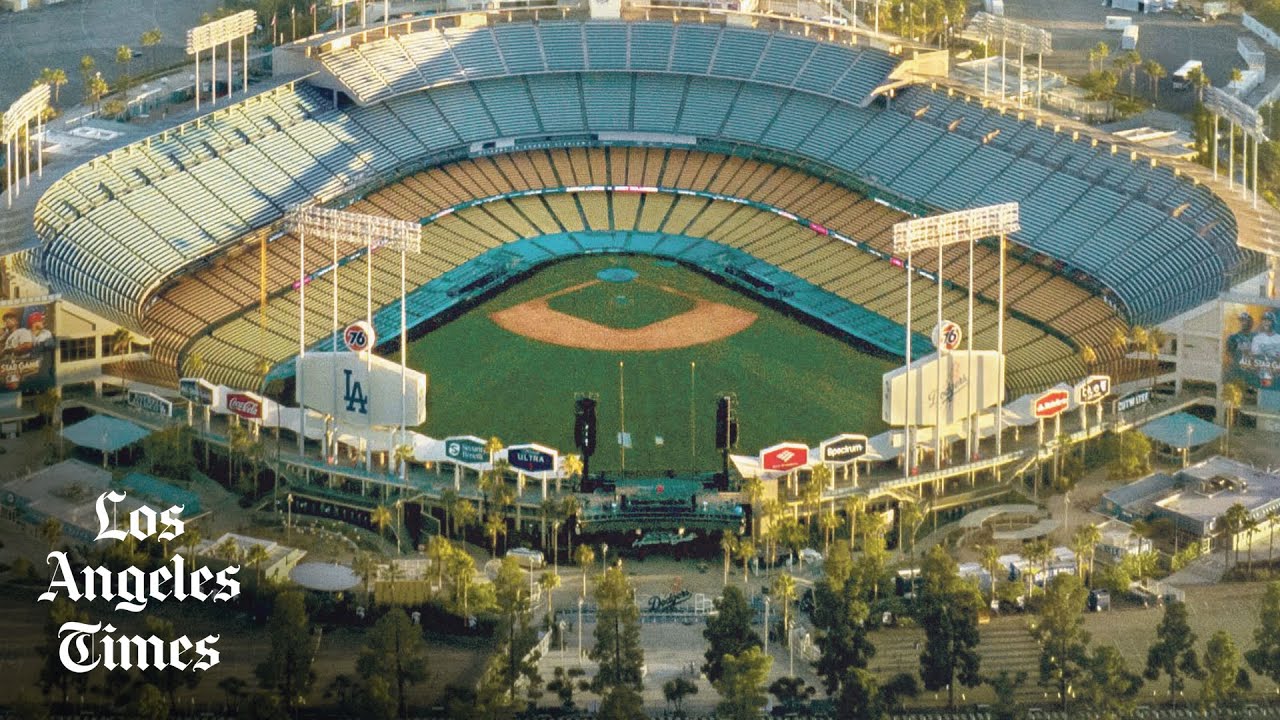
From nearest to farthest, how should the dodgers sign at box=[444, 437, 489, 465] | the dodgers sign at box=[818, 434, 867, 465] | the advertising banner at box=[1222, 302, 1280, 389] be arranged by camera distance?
the dodgers sign at box=[444, 437, 489, 465] < the dodgers sign at box=[818, 434, 867, 465] < the advertising banner at box=[1222, 302, 1280, 389]

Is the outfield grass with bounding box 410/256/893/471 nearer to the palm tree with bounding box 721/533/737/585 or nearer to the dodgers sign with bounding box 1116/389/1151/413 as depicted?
the palm tree with bounding box 721/533/737/585

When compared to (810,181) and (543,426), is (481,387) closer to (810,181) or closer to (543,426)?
(543,426)

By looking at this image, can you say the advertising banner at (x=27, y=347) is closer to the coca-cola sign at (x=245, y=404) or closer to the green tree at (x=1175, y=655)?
the coca-cola sign at (x=245, y=404)

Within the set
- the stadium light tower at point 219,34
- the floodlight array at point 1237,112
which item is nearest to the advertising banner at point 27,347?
the stadium light tower at point 219,34

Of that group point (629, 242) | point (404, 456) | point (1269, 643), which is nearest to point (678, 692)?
point (1269, 643)

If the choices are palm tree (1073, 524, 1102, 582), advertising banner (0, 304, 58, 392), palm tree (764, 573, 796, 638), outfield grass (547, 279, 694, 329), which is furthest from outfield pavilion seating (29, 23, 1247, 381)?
palm tree (764, 573, 796, 638)

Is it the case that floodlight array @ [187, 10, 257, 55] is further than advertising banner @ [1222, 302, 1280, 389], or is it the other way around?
floodlight array @ [187, 10, 257, 55]

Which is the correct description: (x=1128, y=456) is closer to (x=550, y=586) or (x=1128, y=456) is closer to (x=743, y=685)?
(x=550, y=586)
